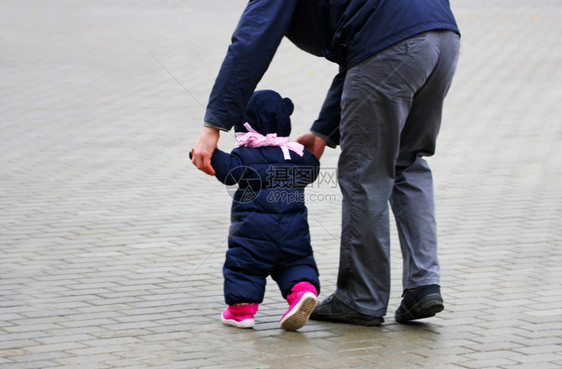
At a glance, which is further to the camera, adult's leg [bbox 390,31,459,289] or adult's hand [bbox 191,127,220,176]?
adult's leg [bbox 390,31,459,289]

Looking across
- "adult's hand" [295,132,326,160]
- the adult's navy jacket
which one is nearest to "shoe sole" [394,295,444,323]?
"adult's hand" [295,132,326,160]

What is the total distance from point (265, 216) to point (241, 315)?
1.46 ft

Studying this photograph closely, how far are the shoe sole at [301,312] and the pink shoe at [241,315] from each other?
6.9 inches

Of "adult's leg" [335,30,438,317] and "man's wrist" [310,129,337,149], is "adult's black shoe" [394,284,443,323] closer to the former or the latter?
"adult's leg" [335,30,438,317]

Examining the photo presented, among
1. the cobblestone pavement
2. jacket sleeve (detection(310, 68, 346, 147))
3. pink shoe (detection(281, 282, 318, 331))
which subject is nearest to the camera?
the cobblestone pavement

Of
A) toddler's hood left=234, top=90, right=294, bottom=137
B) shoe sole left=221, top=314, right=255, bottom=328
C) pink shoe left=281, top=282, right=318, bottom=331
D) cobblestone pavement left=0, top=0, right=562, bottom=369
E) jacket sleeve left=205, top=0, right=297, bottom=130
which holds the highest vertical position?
jacket sleeve left=205, top=0, right=297, bottom=130

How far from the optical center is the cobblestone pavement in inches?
153

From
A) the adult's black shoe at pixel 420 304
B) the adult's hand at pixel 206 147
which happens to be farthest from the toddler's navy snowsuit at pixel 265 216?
the adult's black shoe at pixel 420 304

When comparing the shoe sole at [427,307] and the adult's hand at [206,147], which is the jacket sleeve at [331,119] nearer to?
the adult's hand at [206,147]

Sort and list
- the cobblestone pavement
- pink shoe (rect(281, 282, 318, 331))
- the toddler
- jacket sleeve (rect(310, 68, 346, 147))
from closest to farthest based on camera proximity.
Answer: the cobblestone pavement < pink shoe (rect(281, 282, 318, 331)) < the toddler < jacket sleeve (rect(310, 68, 346, 147))

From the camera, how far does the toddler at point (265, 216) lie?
4141 millimetres

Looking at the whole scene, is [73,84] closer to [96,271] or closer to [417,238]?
[96,271]

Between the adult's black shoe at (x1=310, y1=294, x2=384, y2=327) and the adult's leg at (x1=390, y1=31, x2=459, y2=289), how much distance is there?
0.79ft

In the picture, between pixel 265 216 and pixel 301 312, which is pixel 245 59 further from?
pixel 301 312
